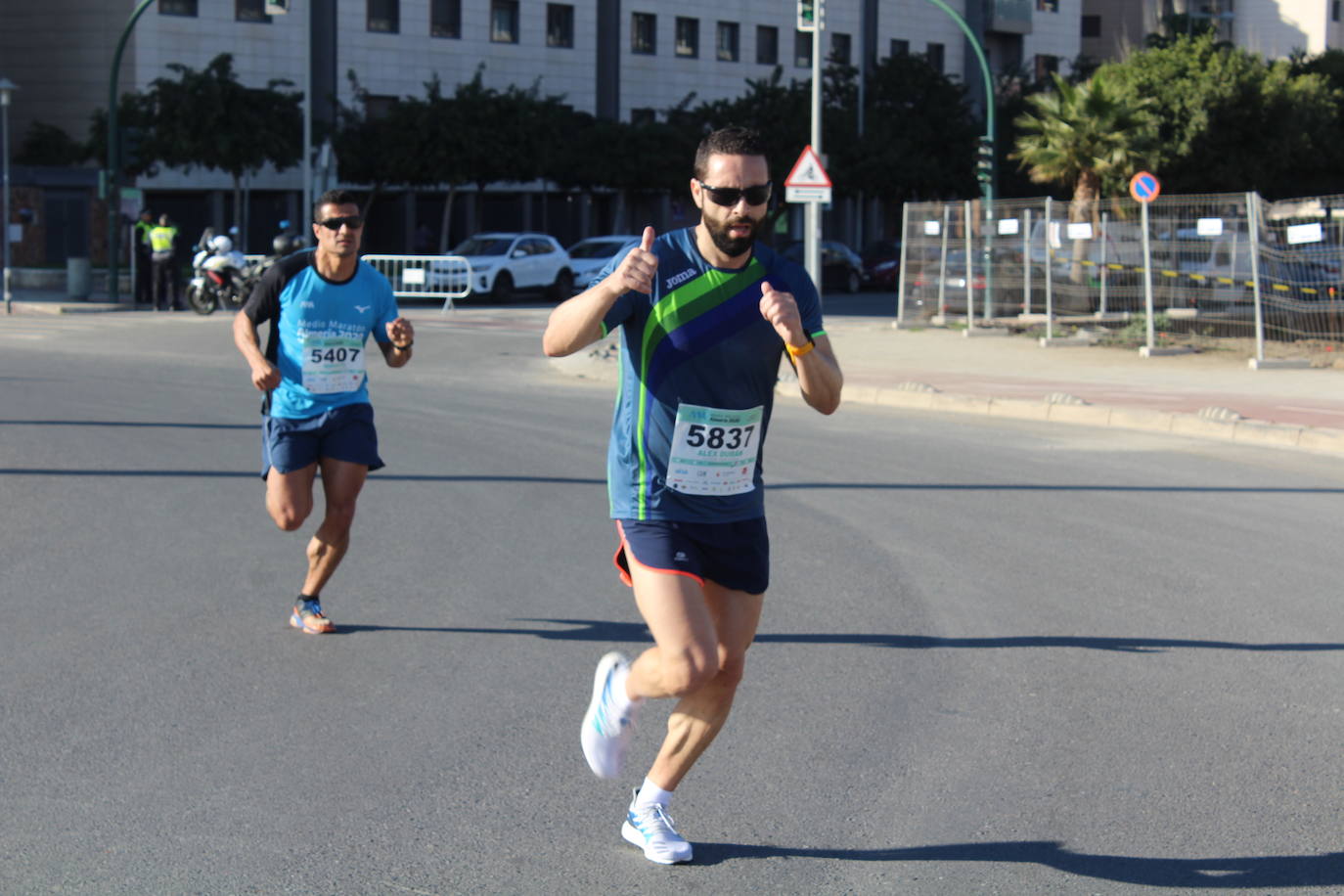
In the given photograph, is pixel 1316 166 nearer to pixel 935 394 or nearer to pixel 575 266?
pixel 575 266

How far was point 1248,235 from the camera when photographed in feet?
69.2

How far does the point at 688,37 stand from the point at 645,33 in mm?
1978

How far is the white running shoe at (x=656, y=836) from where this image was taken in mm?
4438

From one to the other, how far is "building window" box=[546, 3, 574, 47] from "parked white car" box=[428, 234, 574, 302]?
19.8 m

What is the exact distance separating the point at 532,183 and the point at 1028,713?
169ft

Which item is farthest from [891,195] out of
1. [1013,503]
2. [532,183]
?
[1013,503]

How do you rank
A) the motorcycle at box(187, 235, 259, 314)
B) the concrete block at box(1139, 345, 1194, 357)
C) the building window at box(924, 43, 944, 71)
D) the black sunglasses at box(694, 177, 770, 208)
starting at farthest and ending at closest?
the building window at box(924, 43, 944, 71), the motorcycle at box(187, 235, 259, 314), the concrete block at box(1139, 345, 1194, 357), the black sunglasses at box(694, 177, 770, 208)

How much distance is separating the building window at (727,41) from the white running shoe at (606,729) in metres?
58.6

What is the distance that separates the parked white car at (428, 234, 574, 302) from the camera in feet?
120

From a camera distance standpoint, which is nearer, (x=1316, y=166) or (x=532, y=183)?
(x=1316, y=166)

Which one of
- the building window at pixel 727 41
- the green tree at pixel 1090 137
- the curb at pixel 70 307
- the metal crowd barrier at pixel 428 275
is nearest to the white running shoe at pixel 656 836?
the green tree at pixel 1090 137

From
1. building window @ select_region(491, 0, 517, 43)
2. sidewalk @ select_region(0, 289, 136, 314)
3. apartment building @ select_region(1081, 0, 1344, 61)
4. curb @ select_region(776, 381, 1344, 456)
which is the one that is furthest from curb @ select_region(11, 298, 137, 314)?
apartment building @ select_region(1081, 0, 1344, 61)

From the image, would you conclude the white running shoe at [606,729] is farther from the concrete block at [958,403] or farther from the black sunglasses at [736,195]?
the concrete block at [958,403]

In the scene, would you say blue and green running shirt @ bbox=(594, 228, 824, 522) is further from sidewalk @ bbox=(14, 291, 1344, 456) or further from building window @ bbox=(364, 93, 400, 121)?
building window @ bbox=(364, 93, 400, 121)
